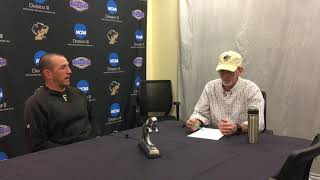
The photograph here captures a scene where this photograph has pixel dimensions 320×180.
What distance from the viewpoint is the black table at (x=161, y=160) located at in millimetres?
1760

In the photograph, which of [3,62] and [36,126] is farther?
[3,62]

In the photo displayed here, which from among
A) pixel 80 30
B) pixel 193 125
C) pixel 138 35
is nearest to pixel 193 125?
pixel 193 125

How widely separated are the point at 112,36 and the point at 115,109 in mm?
945

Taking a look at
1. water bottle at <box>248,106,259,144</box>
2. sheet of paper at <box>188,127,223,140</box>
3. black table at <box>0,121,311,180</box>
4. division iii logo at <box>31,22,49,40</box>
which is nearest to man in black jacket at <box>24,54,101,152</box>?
black table at <box>0,121,311,180</box>

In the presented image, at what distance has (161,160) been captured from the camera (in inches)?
78.6

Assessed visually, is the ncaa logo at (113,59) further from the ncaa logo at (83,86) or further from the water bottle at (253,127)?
the water bottle at (253,127)

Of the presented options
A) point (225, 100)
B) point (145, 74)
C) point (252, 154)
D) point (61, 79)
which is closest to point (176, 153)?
point (252, 154)

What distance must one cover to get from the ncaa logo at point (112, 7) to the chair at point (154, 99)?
3.19 ft

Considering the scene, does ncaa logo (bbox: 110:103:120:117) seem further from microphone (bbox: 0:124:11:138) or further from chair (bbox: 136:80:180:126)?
microphone (bbox: 0:124:11:138)

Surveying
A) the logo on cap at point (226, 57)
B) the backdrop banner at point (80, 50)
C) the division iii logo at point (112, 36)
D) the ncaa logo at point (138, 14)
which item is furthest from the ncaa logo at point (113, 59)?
the logo on cap at point (226, 57)

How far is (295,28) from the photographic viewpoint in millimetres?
3930

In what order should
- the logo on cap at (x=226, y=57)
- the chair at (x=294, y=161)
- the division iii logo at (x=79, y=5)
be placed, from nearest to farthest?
the chair at (x=294, y=161), the logo on cap at (x=226, y=57), the division iii logo at (x=79, y=5)

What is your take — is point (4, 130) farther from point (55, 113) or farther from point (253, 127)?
point (253, 127)

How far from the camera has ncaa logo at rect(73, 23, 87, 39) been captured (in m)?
4.15
